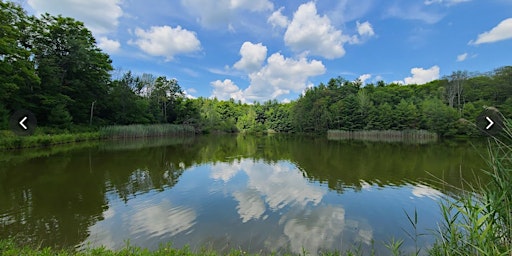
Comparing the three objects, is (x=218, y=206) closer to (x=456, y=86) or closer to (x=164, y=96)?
(x=164, y=96)

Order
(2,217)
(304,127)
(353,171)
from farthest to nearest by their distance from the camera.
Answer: (304,127), (353,171), (2,217)

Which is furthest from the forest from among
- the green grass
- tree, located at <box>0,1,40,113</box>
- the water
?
the water

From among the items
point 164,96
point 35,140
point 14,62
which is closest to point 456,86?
point 164,96

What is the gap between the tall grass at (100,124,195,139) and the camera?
24984 millimetres

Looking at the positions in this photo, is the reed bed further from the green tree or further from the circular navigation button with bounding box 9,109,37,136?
the circular navigation button with bounding box 9,109,37,136

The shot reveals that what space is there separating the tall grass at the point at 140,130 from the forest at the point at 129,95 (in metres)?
1.54

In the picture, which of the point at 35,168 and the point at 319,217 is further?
the point at 35,168

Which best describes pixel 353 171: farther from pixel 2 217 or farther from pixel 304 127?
pixel 304 127

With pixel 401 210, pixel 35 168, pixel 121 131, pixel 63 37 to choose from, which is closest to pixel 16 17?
pixel 63 37

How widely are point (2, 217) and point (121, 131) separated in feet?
76.4

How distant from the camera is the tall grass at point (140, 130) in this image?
25.0 m

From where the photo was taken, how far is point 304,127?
51.3 m

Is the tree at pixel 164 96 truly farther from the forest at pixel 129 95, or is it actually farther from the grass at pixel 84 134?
the grass at pixel 84 134

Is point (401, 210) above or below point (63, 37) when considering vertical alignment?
below
